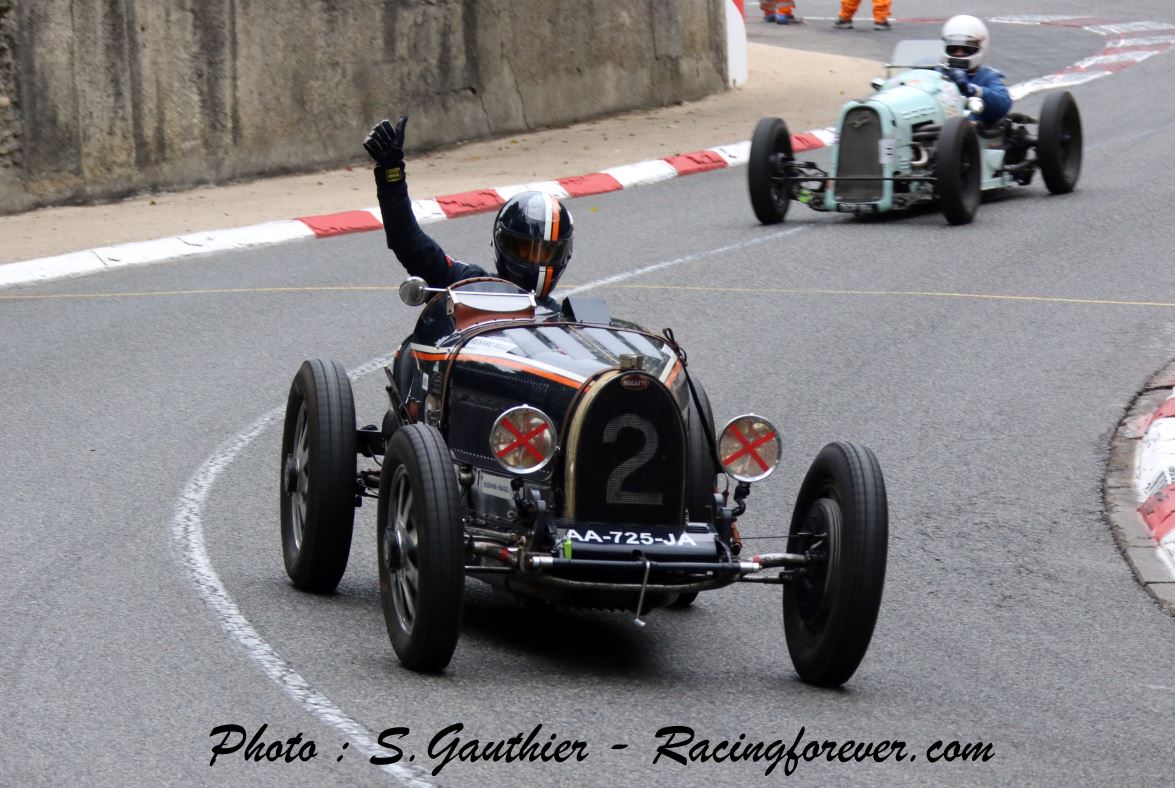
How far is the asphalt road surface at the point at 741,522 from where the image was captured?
5316 millimetres

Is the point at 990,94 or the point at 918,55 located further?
the point at 918,55

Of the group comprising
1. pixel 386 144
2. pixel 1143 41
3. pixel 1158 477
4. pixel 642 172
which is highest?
pixel 386 144

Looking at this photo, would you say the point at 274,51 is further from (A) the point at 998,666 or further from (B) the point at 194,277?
(A) the point at 998,666

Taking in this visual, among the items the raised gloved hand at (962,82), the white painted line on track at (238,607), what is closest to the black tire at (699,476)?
the white painted line on track at (238,607)

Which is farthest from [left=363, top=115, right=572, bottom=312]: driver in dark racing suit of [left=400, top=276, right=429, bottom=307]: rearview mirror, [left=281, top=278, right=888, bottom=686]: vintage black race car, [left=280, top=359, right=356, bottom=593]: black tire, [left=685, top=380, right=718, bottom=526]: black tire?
[left=685, top=380, right=718, bottom=526]: black tire

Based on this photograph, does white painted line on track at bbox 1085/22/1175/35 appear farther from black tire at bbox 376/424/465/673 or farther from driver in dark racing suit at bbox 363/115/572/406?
black tire at bbox 376/424/465/673

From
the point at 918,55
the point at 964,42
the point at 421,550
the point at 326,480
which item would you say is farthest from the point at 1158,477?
the point at 918,55

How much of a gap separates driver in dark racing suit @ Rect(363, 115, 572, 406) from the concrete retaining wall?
30.9 feet

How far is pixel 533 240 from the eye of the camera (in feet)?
23.2

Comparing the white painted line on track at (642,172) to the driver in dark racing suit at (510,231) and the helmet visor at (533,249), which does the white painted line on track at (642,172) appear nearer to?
the driver in dark racing suit at (510,231)

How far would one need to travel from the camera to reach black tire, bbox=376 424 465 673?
5508mm

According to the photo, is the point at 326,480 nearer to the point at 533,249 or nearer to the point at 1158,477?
the point at 533,249

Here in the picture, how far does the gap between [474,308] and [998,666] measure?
7.58 feet

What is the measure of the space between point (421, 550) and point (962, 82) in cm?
1132
